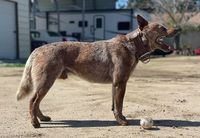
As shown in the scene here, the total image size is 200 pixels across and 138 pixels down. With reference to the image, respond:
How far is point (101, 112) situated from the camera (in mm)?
9602

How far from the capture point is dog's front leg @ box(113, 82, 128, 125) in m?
8.39

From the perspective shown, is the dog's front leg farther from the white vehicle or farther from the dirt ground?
the white vehicle

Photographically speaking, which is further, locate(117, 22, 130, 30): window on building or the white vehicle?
locate(117, 22, 130, 30): window on building

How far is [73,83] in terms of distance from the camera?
49.9 ft

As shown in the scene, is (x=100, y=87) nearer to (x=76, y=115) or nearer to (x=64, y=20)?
(x=76, y=115)

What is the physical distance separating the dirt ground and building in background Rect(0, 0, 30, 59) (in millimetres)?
12924

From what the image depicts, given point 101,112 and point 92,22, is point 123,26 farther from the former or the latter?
point 101,112

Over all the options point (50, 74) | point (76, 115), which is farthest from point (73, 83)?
point (50, 74)

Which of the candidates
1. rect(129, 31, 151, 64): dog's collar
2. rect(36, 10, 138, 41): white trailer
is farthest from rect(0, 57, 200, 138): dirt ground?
rect(36, 10, 138, 41): white trailer

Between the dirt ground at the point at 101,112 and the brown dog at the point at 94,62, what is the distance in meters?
0.40

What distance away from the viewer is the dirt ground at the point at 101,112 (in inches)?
306

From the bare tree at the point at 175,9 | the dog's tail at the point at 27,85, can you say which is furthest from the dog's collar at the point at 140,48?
the bare tree at the point at 175,9

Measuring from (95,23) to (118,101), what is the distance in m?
36.8

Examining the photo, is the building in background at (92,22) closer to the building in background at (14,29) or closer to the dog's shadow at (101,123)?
the building in background at (14,29)
